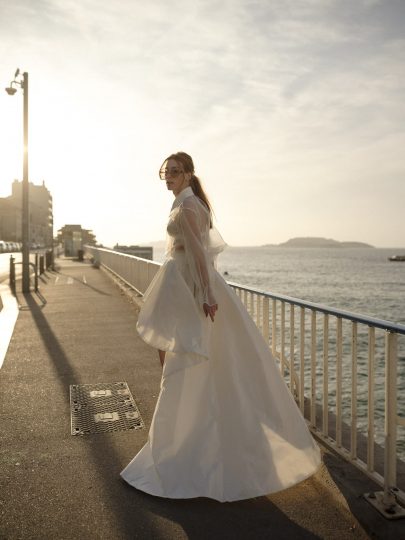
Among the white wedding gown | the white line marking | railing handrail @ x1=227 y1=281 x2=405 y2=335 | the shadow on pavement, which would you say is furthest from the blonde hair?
the white line marking

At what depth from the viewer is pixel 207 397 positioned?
10.9 feet

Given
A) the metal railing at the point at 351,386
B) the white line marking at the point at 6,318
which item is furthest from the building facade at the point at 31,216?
the metal railing at the point at 351,386

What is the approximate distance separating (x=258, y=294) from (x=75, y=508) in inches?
102

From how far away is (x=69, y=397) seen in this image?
5.33 meters

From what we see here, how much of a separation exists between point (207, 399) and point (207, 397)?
0.04ft

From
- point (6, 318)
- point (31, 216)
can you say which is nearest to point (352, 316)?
point (6, 318)

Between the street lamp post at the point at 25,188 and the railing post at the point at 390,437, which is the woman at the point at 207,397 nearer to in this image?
the railing post at the point at 390,437

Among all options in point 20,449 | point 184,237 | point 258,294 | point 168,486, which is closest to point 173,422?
point 168,486

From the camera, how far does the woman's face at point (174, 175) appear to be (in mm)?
3705

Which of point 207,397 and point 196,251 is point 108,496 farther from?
point 196,251

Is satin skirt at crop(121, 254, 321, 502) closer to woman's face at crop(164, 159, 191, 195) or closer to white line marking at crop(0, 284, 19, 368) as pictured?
woman's face at crop(164, 159, 191, 195)

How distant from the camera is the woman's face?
3705 mm

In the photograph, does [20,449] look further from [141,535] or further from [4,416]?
[141,535]

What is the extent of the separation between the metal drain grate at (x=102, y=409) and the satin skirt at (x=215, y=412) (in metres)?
1.08
